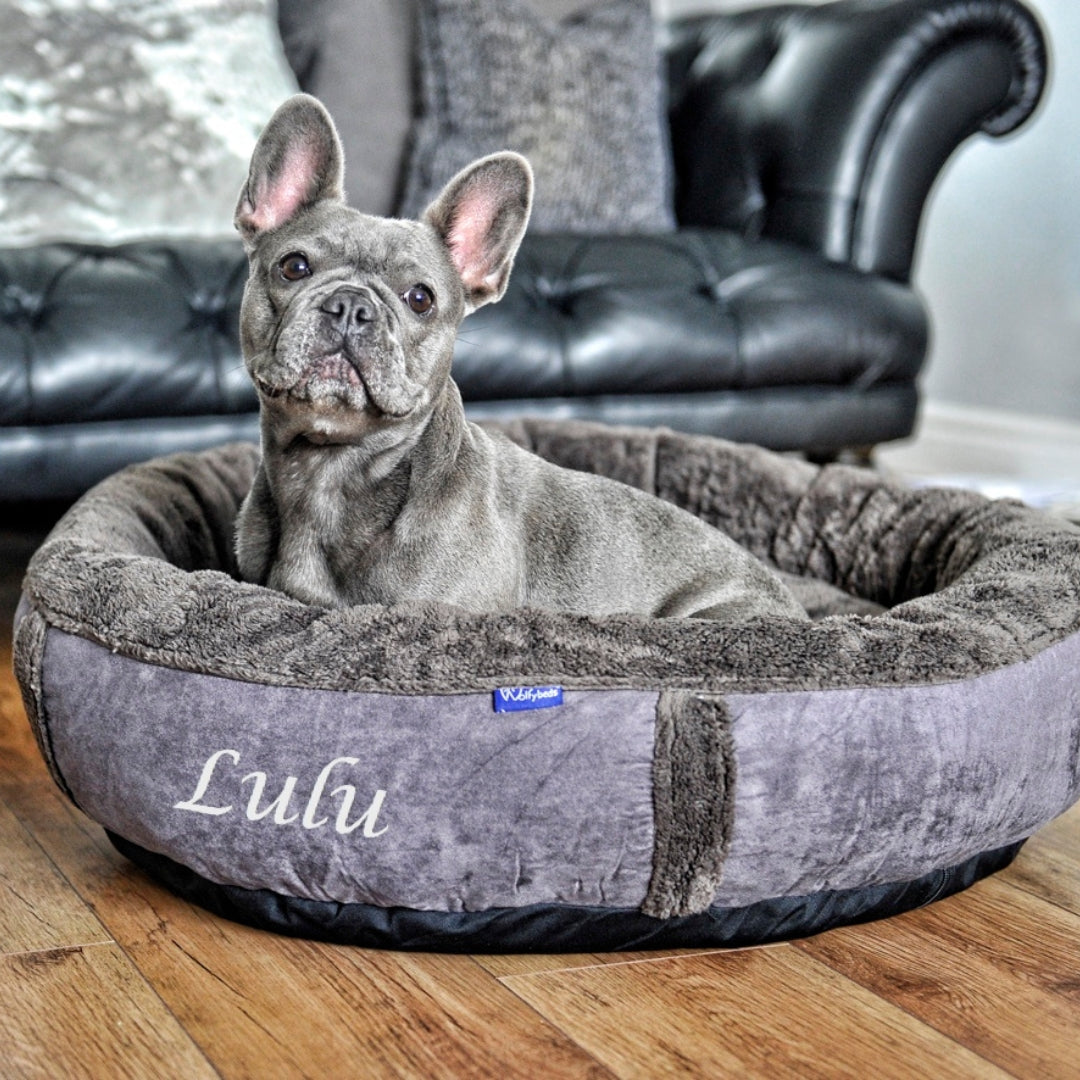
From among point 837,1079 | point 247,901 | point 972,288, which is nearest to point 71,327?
point 247,901

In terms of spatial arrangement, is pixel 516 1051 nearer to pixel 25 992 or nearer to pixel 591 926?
pixel 591 926

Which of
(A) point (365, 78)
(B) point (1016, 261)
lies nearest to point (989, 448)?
(B) point (1016, 261)

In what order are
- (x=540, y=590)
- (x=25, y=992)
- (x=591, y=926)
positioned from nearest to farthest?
(x=25, y=992) < (x=591, y=926) < (x=540, y=590)

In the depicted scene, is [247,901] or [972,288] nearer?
[247,901]

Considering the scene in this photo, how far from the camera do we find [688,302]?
3.08 m

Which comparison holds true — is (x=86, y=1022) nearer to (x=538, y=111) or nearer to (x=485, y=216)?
(x=485, y=216)

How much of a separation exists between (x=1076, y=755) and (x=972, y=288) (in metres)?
3.38

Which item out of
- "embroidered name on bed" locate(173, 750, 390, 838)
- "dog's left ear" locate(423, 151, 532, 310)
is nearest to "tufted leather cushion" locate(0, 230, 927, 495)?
"dog's left ear" locate(423, 151, 532, 310)

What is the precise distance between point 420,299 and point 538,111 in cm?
175

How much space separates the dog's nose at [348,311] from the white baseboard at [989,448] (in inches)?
118

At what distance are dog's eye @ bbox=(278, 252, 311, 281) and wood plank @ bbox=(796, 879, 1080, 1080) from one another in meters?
1.03

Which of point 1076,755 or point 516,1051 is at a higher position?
point 1076,755

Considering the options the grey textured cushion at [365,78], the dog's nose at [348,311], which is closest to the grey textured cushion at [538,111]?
the grey textured cushion at [365,78]

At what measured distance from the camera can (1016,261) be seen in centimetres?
452
